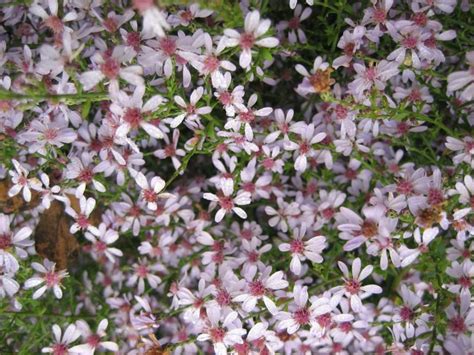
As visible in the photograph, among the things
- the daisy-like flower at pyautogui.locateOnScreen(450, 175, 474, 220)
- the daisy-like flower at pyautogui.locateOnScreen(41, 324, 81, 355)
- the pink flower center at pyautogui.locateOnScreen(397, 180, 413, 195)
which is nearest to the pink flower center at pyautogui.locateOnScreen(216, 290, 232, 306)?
the daisy-like flower at pyautogui.locateOnScreen(41, 324, 81, 355)

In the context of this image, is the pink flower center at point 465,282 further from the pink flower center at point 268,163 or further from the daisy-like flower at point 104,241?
the daisy-like flower at point 104,241

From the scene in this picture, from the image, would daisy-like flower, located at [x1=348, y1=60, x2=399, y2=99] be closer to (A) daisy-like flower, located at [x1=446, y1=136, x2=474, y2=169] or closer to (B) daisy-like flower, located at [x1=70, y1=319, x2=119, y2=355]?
(A) daisy-like flower, located at [x1=446, y1=136, x2=474, y2=169]

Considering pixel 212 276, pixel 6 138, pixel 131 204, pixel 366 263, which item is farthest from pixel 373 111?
pixel 6 138

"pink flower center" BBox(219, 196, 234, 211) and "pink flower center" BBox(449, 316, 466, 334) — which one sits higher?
"pink flower center" BBox(219, 196, 234, 211)

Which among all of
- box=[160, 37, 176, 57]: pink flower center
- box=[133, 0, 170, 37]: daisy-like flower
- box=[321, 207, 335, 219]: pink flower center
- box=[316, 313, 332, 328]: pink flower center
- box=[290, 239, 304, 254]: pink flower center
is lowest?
box=[316, 313, 332, 328]: pink flower center

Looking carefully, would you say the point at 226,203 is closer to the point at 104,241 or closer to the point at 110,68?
the point at 104,241

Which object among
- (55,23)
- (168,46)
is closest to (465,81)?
(168,46)

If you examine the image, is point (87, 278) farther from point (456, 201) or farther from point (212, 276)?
point (456, 201)
